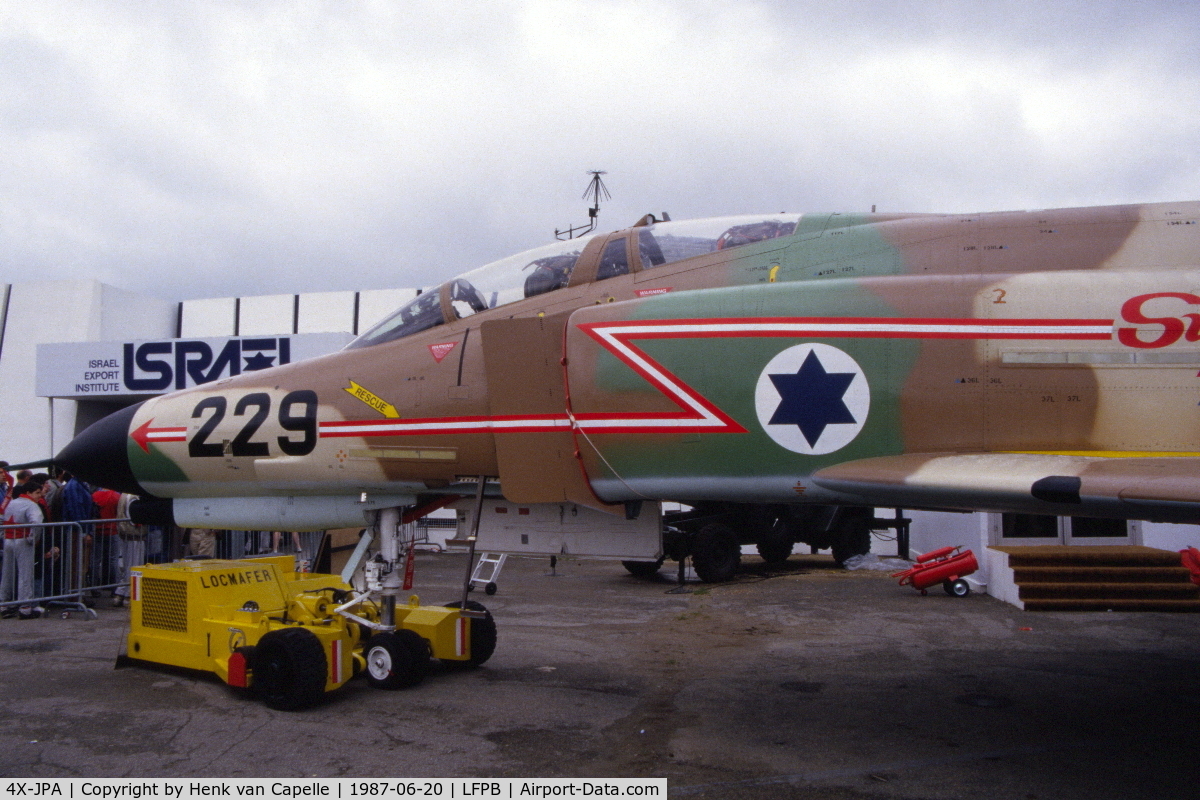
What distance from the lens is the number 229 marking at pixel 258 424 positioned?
5.64m

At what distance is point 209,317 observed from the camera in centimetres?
2517

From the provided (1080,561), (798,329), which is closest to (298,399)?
(798,329)

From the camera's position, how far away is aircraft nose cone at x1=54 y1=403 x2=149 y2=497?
19.7 feet

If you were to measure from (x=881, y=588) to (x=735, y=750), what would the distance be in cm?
833

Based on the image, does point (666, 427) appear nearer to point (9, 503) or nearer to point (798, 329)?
point (798, 329)

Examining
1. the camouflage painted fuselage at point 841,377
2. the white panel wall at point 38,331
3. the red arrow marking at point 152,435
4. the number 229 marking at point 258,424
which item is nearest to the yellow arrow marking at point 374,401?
the camouflage painted fuselage at point 841,377

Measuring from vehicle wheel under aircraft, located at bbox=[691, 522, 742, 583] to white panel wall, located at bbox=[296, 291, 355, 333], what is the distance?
45.8 feet

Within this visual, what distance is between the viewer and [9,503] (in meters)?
9.61

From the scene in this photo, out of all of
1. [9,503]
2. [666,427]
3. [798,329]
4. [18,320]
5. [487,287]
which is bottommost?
[9,503]

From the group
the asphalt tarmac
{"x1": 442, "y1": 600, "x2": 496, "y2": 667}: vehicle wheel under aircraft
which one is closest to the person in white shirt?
the asphalt tarmac

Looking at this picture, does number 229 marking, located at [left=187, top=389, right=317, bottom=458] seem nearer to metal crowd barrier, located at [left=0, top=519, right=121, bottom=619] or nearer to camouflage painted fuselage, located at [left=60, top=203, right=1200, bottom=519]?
camouflage painted fuselage, located at [left=60, top=203, right=1200, bottom=519]

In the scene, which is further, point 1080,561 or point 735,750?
point 1080,561

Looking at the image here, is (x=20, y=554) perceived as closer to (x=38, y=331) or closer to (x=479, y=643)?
(x=479, y=643)

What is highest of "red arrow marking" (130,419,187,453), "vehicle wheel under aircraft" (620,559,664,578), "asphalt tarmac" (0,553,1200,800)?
"red arrow marking" (130,419,187,453)
